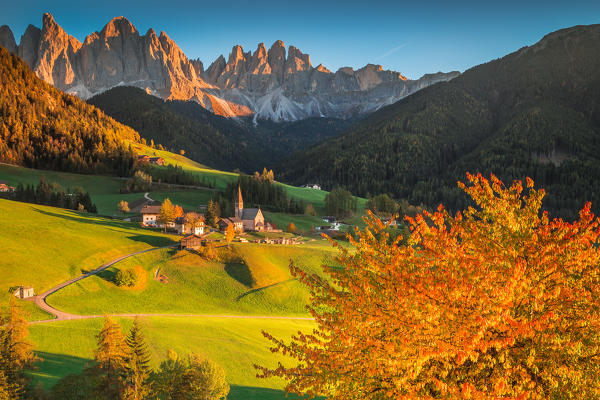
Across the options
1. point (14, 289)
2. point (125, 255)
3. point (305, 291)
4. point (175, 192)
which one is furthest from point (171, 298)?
point (175, 192)

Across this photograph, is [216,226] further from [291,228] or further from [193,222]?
[291,228]

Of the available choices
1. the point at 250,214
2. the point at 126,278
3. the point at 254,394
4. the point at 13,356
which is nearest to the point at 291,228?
the point at 250,214

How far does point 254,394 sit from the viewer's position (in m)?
41.8

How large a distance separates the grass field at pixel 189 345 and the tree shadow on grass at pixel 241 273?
1700 centimetres

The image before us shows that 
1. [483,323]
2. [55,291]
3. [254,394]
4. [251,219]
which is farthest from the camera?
[251,219]

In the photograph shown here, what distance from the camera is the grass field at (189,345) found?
133ft

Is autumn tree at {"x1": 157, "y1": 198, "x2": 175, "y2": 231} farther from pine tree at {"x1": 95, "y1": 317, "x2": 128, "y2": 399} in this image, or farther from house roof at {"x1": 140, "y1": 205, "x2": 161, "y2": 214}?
pine tree at {"x1": 95, "y1": 317, "x2": 128, "y2": 399}

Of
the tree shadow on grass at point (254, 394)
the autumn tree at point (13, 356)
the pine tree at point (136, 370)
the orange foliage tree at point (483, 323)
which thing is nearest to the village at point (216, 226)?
the tree shadow on grass at point (254, 394)

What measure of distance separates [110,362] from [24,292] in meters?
34.9

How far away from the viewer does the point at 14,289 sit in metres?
55.6

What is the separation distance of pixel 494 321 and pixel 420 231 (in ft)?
15.8

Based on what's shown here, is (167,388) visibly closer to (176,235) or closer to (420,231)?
(420,231)

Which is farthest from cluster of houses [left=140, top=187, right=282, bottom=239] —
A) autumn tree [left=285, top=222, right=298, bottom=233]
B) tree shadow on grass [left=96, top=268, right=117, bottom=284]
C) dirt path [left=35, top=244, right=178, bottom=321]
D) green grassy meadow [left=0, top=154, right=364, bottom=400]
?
dirt path [left=35, top=244, right=178, bottom=321]

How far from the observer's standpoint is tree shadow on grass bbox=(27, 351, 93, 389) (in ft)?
112
